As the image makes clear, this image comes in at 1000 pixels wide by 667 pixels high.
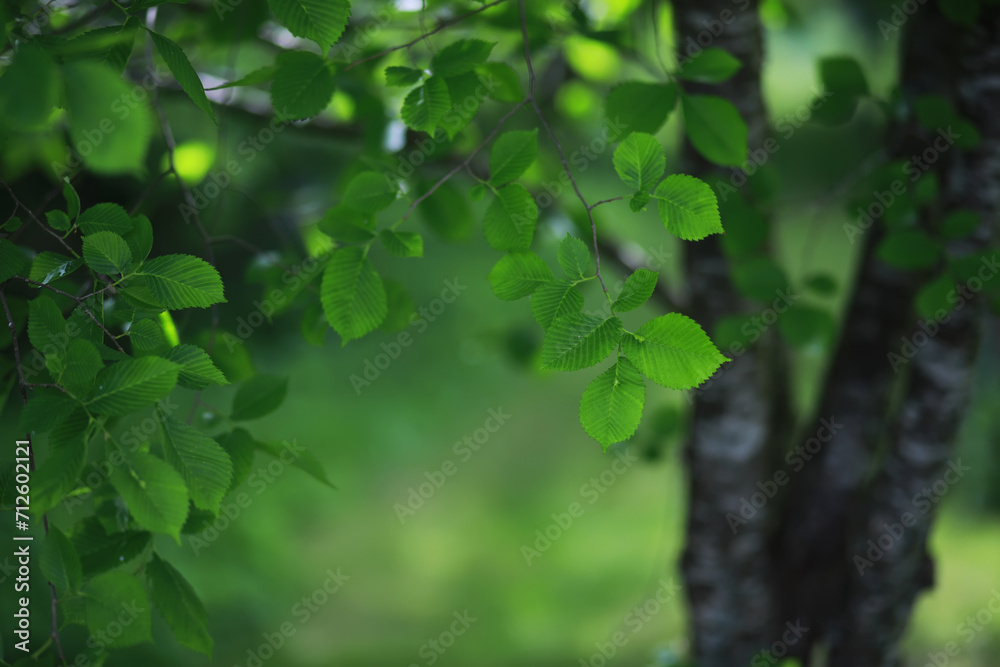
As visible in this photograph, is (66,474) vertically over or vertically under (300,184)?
over

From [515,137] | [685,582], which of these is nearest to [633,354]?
[515,137]

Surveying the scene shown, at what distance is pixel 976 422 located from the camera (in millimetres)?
1661

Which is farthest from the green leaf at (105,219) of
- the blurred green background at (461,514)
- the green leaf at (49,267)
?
the blurred green background at (461,514)

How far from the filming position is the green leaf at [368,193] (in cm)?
41

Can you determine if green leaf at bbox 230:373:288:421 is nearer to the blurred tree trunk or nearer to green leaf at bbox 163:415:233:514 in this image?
green leaf at bbox 163:415:233:514

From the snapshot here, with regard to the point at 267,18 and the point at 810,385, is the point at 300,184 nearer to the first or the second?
the point at 267,18

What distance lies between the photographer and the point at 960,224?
59cm

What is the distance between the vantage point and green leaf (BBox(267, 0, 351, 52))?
0.33 metres

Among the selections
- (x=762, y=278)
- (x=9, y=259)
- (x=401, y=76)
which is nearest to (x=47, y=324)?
(x=9, y=259)

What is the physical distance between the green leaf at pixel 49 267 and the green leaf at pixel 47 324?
0.05 ft

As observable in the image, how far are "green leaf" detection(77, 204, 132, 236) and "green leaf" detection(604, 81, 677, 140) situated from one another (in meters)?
0.33

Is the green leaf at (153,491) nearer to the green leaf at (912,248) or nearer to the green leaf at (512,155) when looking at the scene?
the green leaf at (512,155)

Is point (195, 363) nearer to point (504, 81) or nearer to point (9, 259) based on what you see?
point (9, 259)

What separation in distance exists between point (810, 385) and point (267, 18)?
184 centimetres
